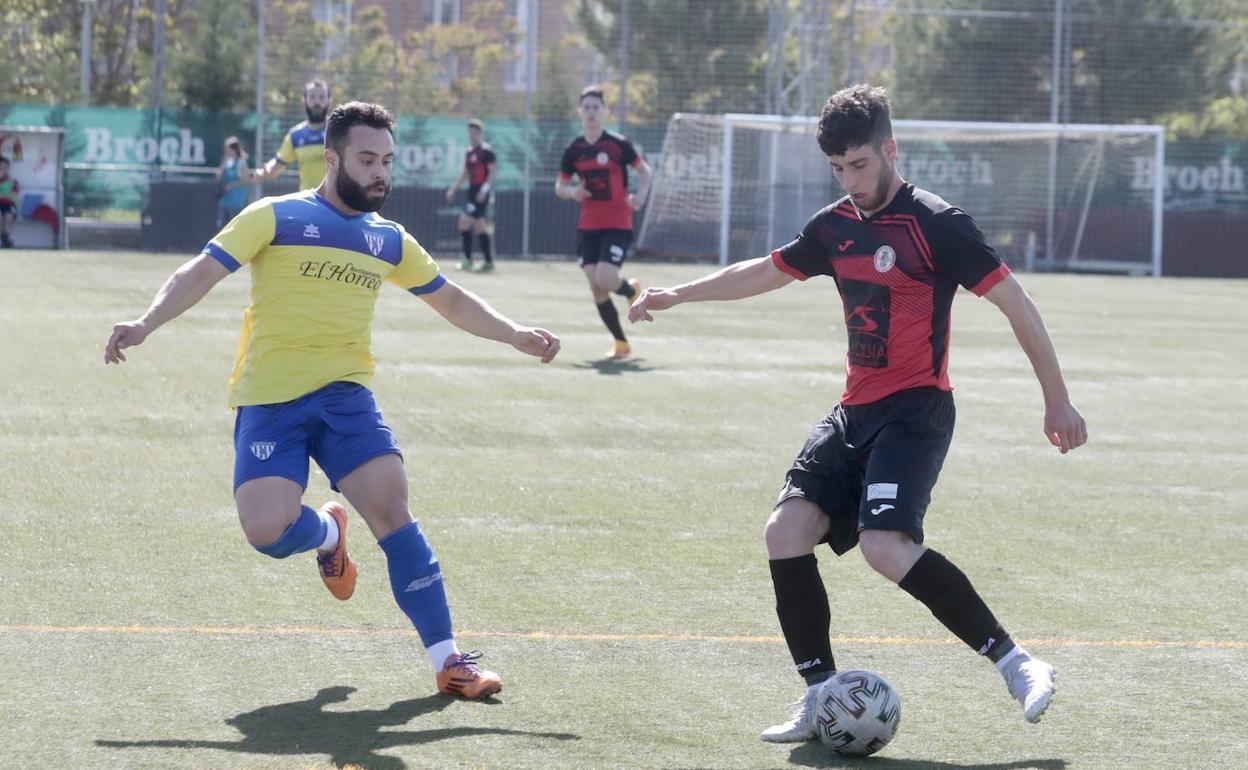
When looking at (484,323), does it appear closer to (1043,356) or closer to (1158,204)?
(1043,356)

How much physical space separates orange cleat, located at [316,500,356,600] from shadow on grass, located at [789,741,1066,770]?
6.09 ft

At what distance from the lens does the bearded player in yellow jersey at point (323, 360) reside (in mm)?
5402

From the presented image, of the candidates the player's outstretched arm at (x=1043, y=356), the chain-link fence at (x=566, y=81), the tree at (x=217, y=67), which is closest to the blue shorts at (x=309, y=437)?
the player's outstretched arm at (x=1043, y=356)

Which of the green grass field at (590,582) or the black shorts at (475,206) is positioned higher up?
the black shorts at (475,206)

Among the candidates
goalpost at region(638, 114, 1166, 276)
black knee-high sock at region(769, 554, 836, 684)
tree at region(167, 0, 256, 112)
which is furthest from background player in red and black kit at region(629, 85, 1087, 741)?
tree at region(167, 0, 256, 112)

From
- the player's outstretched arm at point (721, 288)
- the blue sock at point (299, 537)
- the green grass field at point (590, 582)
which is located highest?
the player's outstretched arm at point (721, 288)

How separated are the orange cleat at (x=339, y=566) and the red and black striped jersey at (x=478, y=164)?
1998 centimetres

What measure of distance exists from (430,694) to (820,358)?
10.3 meters

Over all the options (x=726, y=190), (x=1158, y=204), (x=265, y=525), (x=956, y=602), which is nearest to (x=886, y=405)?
(x=956, y=602)

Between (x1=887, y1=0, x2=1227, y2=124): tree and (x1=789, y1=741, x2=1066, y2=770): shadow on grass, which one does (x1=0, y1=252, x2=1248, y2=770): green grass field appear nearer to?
(x1=789, y1=741, x2=1066, y2=770): shadow on grass

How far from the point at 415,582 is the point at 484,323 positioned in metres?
0.97

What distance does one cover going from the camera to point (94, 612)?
6.06 m

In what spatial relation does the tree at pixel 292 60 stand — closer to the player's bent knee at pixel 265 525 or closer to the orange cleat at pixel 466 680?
the player's bent knee at pixel 265 525

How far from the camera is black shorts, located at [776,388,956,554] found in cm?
491
